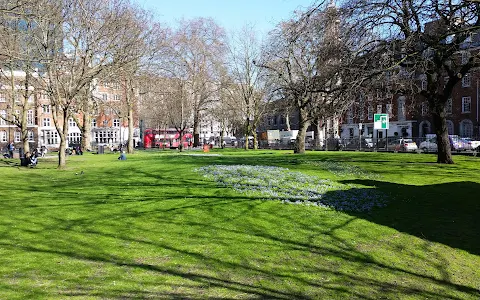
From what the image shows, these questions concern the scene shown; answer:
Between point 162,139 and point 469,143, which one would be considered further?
point 162,139

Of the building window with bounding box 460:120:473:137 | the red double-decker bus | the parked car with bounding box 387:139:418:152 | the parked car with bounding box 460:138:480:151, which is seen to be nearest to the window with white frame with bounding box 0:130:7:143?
the red double-decker bus

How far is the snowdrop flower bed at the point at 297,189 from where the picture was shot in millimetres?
12719

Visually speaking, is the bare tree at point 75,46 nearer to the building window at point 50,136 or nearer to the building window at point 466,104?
the building window at point 466,104

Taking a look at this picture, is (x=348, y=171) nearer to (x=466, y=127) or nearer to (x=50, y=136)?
(x=466, y=127)

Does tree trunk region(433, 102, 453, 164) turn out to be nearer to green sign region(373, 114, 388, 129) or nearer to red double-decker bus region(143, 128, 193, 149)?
green sign region(373, 114, 388, 129)

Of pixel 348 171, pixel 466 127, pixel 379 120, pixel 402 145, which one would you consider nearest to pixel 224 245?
pixel 348 171

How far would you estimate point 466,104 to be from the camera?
59.3m

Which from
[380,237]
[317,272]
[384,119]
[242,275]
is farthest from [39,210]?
[384,119]

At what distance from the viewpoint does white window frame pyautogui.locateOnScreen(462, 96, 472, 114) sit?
192 ft

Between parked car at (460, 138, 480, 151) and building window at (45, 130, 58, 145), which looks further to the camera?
building window at (45, 130, 58, 145)

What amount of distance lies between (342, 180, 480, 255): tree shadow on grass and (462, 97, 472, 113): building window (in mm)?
49237

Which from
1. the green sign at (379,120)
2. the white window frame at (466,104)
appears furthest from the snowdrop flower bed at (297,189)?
the white window frame at (466,104)

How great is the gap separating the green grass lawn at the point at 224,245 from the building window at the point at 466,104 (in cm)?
5126

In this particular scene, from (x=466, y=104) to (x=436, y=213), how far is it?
55.1 metres
